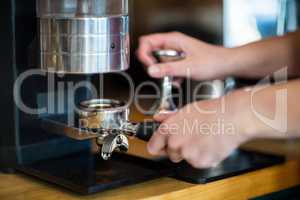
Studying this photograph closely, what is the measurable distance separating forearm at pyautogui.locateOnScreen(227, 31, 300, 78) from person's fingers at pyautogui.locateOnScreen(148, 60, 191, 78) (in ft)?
0.26

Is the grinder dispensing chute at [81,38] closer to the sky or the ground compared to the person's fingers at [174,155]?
closer to the sky

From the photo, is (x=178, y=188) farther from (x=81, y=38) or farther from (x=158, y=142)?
(x=81, y=38)

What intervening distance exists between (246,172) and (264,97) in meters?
0.14

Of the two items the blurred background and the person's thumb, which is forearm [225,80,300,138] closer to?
the person's thumb

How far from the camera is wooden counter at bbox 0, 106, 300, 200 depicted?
831mm

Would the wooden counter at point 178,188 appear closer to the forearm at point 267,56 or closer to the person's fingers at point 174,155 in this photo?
the person's fingers at point 174,155

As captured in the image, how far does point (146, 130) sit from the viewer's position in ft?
3.06

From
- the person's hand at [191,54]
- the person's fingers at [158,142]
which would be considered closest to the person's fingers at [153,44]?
the person's hand at [191,54]

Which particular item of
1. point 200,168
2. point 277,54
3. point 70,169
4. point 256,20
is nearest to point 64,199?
point 70,169

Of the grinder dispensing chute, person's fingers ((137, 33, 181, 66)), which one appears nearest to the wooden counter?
the grinder dispensing chute

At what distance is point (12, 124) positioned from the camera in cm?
91

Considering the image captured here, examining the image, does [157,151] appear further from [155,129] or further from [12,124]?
[12,124]

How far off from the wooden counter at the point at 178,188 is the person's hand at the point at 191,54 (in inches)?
8.5

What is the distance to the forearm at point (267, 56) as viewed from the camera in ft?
3.63
